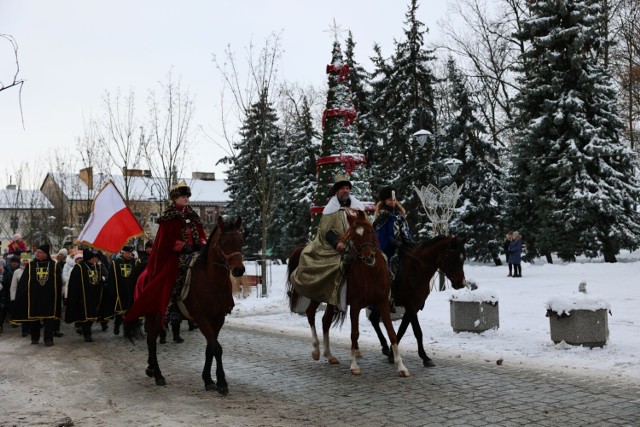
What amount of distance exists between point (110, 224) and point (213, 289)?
34.0 feet

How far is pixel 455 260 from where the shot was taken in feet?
28.7

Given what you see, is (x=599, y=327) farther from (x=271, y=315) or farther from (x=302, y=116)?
(x=302, y=116)

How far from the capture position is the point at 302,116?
48406mm

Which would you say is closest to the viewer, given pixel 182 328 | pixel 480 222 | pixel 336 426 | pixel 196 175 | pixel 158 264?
pixel 336 426

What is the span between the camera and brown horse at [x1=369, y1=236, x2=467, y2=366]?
876cm

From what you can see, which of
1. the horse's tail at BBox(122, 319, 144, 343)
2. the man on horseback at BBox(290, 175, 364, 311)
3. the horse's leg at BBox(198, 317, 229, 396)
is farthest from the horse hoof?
the horse's tail at BBox(122, 319, 144, 343)

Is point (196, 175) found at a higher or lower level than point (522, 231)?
higher

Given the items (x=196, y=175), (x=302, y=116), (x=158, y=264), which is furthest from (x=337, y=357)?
(x=196, y=175)

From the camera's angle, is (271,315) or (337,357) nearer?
(337,357)

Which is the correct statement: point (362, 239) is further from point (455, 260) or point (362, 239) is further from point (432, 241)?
point (455, 260)

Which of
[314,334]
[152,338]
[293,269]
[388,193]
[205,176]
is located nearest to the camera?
[152,338]

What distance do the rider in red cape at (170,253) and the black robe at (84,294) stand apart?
18.5 ft

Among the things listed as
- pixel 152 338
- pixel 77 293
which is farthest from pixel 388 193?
pixel 77 293

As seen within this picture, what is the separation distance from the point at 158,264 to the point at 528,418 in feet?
16.8
